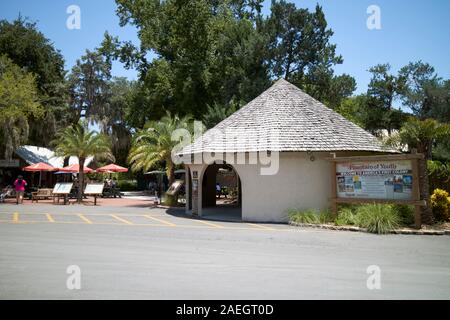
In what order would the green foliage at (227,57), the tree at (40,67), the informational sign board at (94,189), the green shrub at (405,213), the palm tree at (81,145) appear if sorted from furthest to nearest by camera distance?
the tree at (40,67) → the green foliage at (227,57) → the palm tree at (81,145) → the informational sign board at (94,189) → the green shrub at (405,213)

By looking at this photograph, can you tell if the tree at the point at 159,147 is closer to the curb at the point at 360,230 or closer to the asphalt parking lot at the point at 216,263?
the asphalt parking lot at the point at 216,263

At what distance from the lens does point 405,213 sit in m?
15.0

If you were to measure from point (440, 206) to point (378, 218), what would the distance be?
335 centimetres

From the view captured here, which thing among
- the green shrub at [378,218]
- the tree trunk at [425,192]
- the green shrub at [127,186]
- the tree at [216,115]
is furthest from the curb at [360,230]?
the green shrub at [127,186]

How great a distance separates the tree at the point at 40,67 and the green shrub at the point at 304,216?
29.1 metres

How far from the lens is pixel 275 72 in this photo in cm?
3441

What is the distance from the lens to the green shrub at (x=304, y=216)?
51.9 ft

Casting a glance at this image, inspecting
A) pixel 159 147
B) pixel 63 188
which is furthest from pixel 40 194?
pixel 159 147

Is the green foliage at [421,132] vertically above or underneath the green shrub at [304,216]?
above

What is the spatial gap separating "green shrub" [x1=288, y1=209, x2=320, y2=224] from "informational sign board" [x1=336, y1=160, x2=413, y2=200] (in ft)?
4.20

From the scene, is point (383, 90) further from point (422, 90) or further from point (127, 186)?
point (127, 186)

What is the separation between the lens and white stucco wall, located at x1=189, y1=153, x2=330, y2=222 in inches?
667

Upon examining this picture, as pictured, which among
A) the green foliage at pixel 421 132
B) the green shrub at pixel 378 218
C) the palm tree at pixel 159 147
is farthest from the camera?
the palm tree at pixel 159 147
